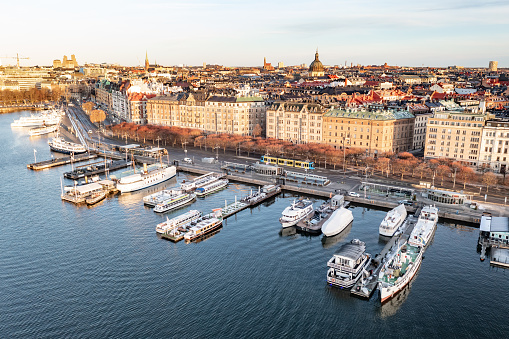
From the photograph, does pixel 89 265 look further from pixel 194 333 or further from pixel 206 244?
pixel 194 333

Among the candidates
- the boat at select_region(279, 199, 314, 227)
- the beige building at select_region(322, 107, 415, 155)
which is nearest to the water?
the boat at select_region(279, 199, 314, 227)

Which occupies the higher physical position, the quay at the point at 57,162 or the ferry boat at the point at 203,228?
the quay at the point at 57,162

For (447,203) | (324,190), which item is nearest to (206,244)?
(324,190)

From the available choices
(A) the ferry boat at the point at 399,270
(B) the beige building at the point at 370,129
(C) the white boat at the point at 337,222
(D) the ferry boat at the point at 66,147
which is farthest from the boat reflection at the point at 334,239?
(D) the ferry boat at the point at 66,147

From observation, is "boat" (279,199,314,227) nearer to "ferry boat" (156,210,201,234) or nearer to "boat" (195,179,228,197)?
"ferry boat" (156,210,201,234)

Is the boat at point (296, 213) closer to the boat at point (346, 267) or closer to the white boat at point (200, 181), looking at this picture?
the boat at point (346, 267)

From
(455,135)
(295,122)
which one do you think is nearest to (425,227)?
(455,135)
